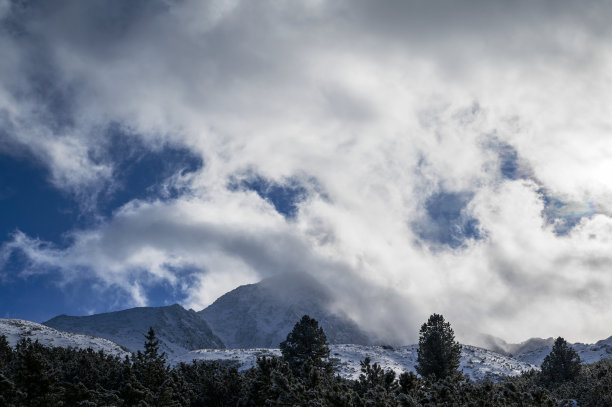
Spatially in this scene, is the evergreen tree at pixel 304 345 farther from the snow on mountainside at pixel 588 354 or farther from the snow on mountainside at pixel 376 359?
the snow on mountainside at pixel 588 354

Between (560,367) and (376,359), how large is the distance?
154ft

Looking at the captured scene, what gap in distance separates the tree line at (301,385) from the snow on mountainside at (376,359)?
25224 mm

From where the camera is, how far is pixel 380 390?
18688mm

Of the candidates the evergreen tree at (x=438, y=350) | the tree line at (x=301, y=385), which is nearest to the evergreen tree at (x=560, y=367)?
the tree line at (x=301, y=385)

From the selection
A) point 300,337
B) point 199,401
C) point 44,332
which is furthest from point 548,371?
point 44,332

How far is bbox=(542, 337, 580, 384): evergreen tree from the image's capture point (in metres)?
50.5

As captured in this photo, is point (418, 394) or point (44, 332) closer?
point (418, 394)

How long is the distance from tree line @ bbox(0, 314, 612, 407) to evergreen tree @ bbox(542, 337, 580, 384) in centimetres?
11

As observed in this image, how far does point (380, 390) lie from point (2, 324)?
10498cm

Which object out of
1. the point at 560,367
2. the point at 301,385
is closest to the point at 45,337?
the point at 301,385

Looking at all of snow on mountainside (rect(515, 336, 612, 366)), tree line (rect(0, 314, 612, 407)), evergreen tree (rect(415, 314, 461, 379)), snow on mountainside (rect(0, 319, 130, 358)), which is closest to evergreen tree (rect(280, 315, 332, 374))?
tree line (rect(0, 314, 612, 407))

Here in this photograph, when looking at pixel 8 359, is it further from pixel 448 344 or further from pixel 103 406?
pixel 448 344

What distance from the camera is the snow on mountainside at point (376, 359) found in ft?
255

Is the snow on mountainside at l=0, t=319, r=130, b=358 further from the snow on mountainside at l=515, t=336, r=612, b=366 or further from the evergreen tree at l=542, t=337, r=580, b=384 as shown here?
the snow on mountainside at l=515, t=336, r=612, b=366
